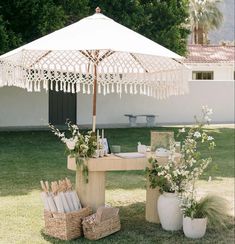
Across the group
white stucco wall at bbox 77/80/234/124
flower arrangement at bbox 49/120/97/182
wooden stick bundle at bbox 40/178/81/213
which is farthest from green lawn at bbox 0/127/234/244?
white stucco wall at bbox 77/80/234/124

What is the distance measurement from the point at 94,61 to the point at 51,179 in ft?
11.9

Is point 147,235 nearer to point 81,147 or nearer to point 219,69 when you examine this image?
point 81,147

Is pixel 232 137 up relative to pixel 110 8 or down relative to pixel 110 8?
down

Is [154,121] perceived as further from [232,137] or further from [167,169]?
[167,169]

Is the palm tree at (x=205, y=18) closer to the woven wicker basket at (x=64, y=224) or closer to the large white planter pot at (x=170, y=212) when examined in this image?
the large white planter pot at (x=170, y=212)

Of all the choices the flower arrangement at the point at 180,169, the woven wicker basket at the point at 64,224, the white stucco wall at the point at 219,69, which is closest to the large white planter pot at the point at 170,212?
the flower arrangement at the point at 180,169

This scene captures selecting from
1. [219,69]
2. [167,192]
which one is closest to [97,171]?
[167,192]

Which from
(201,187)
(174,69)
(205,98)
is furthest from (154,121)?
(174,69)

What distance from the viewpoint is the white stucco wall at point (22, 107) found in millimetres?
19172

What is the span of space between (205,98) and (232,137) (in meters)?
5.15

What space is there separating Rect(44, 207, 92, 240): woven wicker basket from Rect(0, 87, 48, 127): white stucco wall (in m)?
13.0

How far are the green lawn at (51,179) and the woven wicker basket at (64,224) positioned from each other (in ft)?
0.36

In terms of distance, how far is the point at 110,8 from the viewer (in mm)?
16844

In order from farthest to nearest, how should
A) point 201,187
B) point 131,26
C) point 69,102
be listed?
1. point 69,102
2. point 131,26
3. point 201,187
